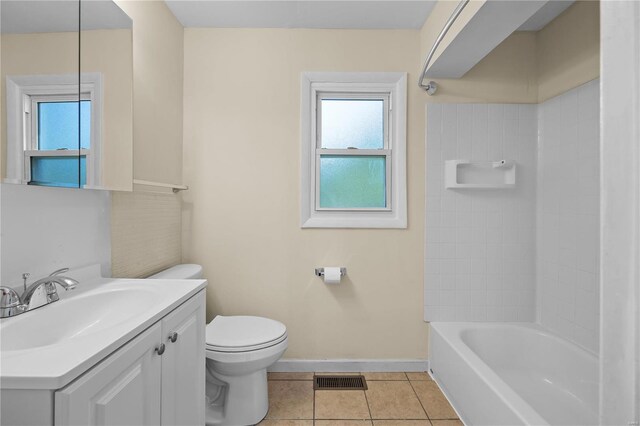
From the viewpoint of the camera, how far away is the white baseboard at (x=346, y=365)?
2182 mm

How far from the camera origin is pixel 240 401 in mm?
1670

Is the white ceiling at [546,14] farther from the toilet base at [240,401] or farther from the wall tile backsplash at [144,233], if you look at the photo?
the toilet base at [240,401]

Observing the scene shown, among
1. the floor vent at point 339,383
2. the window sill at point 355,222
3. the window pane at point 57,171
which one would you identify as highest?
the window pane at point 57,171

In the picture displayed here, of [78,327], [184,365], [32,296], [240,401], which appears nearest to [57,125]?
[32,296]

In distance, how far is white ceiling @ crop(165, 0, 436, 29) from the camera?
1.95 metres

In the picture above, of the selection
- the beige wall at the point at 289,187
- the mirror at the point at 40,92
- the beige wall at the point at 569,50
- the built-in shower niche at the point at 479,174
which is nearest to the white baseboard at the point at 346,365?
the beige wall at the point at 289,187

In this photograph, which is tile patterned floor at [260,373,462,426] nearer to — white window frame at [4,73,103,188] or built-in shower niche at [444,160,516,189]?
built-in shower niche at [444,160,516,189]

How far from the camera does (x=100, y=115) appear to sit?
134 centimetres

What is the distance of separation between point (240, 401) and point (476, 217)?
1824mm

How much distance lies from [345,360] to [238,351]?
0.90 metres

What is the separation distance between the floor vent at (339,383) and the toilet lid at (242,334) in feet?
1.74

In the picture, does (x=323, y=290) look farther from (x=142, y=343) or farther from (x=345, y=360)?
(x=142, y=343)

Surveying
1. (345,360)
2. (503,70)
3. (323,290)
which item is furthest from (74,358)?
→ (503,70)

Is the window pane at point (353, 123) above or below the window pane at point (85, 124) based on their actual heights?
above
